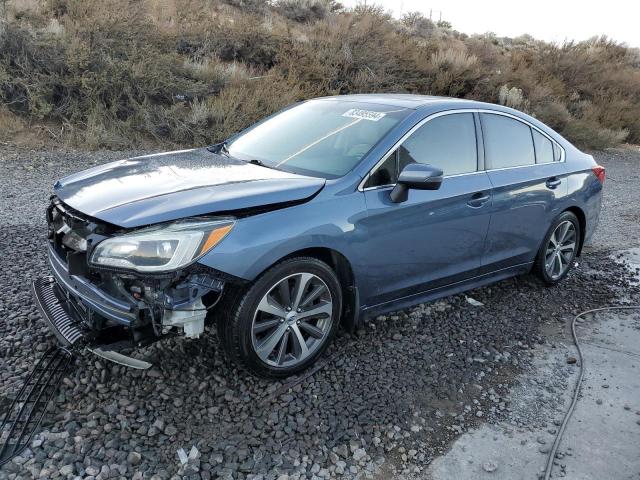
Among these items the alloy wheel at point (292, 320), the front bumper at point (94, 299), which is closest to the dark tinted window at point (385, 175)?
the alloy wheel at point (292, 320)

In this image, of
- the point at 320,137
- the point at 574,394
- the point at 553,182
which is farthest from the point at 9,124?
the point at 574,394

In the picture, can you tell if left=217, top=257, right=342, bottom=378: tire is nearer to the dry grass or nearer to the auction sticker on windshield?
the auction sticker on windshield

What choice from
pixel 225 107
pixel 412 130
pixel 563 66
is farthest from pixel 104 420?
pixel 563 66

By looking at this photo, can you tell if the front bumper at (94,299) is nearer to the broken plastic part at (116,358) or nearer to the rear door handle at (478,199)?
the broken plastic part at (116,358)

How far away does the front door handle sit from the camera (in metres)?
4.89

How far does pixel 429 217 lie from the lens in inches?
154

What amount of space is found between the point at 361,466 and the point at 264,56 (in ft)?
40.0

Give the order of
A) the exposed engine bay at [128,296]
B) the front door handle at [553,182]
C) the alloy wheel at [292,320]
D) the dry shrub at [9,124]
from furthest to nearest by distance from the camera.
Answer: the dry shrub at [9,124] < the front door handle at [553,182] < the alloy wheel at [292,320] < the exposed engine bay at [128,296]

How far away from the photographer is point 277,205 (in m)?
3.21

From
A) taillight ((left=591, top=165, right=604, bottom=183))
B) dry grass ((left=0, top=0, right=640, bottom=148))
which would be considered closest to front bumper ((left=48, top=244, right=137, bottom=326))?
taillight ((left=591, top=165, right=604, bottom=183))

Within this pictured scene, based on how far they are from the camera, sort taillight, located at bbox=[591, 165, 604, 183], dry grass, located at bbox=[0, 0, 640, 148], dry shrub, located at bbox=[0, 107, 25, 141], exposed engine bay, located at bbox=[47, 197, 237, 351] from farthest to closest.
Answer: dry grass, located at bbox=[0, 0, 640, 148]
dry shrub, located at bbox=[0, 107, 25, 141]
taillight, located at bbox=[591, 165, 604, 183]
exposed engine bay, located at bbox=[47, 197, 237, 351]

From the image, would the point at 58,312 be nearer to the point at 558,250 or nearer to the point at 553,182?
the point at 553,182

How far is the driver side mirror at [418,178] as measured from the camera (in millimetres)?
3508

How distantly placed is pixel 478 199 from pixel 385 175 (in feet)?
3.01
